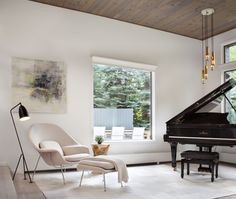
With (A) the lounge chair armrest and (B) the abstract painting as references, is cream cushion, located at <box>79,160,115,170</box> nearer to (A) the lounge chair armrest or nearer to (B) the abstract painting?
(A) the lounge chair armrest

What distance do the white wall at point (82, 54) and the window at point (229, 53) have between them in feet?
2.80

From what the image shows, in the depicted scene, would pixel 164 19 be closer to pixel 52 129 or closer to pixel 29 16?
pixel 29 16

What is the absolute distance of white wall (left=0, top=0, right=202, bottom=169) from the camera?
5.30m

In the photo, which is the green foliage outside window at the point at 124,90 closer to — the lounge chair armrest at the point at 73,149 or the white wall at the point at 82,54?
the white wall at the point at 82,54

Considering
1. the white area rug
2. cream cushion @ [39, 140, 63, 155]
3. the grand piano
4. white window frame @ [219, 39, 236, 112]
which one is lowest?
the white area rug

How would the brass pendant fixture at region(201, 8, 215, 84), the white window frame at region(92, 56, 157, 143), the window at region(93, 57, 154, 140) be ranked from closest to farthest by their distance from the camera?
1. the brass pendant fixture at region(201, 8, 215, 84)
2. the white window frame at region(92, 56, 157, 143)
3. the window at region(93, 57, 154, 140)

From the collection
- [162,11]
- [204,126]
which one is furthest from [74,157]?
[162,11]

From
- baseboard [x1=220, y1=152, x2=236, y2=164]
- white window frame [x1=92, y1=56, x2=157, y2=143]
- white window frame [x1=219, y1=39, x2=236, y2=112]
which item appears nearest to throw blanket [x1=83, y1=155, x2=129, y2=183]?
white window frame [x1=92, y1=56, x2=157, y2=143]

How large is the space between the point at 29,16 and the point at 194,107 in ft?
12.4

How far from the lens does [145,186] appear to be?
14.1ft

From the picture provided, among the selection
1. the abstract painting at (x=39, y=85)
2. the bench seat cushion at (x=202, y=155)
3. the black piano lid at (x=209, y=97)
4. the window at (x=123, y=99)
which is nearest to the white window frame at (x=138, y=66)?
the window at (x=123, y=99)

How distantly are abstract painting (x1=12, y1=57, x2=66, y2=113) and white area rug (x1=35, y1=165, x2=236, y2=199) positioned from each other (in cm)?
137

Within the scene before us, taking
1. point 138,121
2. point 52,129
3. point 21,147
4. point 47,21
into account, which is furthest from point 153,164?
point 47,21

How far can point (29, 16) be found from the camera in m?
5.52
